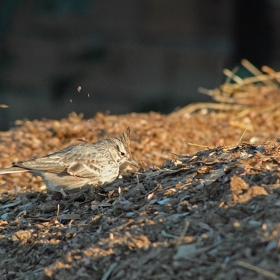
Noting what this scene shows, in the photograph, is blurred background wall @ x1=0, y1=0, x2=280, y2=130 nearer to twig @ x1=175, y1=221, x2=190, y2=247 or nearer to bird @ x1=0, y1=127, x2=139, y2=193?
bird @ x1=0, y1=127, x2=139, y2=193

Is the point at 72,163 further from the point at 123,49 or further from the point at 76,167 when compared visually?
the point at 123,49

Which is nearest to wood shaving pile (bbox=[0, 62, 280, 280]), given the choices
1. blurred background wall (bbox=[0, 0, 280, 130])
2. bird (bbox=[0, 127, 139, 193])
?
bird (bbox=[0, 127, 139, 193])

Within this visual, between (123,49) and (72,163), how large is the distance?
27.4ft

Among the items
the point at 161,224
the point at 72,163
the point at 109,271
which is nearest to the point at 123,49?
the point at 72,163

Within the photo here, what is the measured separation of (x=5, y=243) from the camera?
5242 mm

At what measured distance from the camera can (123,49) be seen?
1451 cm

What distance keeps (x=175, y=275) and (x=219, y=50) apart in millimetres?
10811

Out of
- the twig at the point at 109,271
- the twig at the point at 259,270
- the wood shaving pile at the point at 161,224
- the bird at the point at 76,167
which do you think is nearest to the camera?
the twig at the point at 259,270

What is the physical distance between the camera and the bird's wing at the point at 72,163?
20.9 ft

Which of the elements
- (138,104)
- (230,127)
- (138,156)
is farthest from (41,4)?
(138,156)

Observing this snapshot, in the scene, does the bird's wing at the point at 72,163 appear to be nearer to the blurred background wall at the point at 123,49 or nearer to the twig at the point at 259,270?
the twig at the point at 259,270

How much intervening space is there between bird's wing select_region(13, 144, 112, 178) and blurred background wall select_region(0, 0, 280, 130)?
294 inches

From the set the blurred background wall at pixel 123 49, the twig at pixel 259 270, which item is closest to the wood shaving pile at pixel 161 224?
the twig at pixel 259 270

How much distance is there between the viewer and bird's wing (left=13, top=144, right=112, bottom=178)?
6355mm
